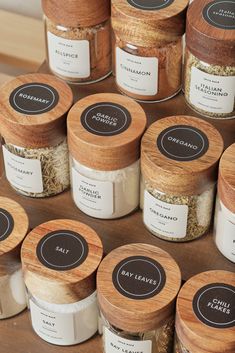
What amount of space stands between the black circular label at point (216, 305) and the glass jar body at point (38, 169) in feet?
0.86

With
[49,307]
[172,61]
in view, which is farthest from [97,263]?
[172,61]

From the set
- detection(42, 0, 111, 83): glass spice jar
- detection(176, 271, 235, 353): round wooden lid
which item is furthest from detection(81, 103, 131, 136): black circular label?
detection(176, 271, 235, 353): round wooden lid

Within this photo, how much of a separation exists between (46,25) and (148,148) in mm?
253

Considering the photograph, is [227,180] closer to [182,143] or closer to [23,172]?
[182,143]

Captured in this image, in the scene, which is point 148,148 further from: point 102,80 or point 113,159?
point 102,80

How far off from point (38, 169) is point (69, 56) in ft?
0.54

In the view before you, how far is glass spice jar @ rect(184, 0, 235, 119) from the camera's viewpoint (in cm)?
101

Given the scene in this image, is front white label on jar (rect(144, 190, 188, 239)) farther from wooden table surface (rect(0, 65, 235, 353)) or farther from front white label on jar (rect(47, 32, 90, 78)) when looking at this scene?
front white label on jar (rect(47, 32, 90, 78))

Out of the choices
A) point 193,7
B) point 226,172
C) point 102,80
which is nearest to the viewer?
point 226,172

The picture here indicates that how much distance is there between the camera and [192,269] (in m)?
1.01

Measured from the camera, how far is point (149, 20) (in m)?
1.04

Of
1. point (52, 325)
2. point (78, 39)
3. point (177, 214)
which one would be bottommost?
point (52, 325)

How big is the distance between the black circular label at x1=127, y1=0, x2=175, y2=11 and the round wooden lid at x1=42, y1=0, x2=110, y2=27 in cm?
4

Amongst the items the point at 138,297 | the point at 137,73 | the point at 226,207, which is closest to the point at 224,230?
the point at 226,207
